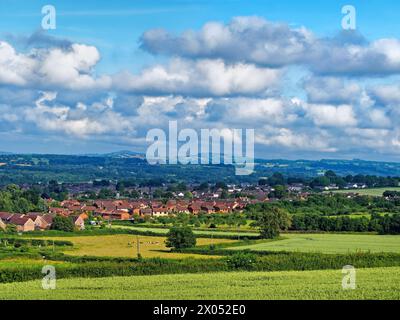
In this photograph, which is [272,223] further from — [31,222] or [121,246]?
[31,222]

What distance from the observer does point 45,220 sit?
82500 mm

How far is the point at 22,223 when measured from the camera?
79938 millimetres

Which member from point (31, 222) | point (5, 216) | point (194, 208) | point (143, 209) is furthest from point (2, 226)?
point (194, 208)

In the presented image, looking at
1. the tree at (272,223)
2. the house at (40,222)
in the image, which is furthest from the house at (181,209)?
the tree at (272,223)

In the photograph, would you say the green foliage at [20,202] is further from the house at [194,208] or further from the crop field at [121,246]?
the crop field at [121,246]

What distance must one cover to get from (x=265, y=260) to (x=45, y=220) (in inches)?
1983

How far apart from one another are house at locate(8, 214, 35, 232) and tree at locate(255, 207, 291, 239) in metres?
28.6

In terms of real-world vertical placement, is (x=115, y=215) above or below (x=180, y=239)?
below

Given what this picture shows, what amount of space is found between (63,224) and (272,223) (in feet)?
79.7

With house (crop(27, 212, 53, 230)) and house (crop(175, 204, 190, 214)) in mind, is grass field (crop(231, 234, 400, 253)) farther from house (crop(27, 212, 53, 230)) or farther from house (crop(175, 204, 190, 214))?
house (crop(175, 204, 190, 214))

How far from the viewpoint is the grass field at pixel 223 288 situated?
77.5ft

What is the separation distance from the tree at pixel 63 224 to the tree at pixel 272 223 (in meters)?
22.0
